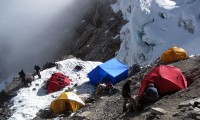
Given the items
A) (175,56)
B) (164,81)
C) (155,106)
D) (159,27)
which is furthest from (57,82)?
(159,27)

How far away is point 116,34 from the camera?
192 feet

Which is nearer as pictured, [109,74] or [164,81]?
[164,81]

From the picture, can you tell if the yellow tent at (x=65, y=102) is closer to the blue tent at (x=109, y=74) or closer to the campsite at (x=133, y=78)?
the campsite at (x=133, y=78)

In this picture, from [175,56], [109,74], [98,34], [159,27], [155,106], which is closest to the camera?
[155,106]

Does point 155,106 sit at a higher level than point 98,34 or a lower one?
lower

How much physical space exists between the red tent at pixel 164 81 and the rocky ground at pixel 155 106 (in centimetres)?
41

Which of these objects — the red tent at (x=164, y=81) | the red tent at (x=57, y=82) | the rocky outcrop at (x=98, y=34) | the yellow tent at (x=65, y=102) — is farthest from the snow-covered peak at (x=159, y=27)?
the red tent at (x=164, y=81)

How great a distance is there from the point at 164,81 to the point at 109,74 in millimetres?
8006

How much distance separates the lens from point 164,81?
661 inches

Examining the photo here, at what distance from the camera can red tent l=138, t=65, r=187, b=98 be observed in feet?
54.8

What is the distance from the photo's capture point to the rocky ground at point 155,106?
45.4ft

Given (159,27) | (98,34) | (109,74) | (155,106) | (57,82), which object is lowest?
(155,106)

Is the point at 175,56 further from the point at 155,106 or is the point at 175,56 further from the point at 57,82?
the point at 155,106

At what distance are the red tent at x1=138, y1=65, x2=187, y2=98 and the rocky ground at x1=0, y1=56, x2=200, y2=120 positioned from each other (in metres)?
0.41
